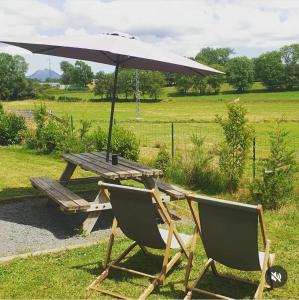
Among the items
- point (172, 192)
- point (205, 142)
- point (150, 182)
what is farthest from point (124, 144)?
point (205, 142)

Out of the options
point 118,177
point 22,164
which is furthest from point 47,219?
point 22,164

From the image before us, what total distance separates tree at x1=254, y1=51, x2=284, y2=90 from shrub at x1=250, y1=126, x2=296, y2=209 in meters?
103

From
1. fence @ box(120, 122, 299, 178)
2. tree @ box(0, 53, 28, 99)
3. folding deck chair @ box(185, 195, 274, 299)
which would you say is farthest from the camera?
tree @ box(0, 53, 28, 99)

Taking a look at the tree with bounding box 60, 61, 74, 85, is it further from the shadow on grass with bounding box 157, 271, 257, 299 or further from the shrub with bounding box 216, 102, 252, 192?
the shadow on grass with bounding box 157, 271, 257, 299

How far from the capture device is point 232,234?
3.99m

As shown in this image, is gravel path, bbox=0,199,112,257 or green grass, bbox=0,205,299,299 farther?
gravel path, bbox=0,199,112,257

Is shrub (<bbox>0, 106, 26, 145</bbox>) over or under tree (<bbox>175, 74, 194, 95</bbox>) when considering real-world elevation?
under

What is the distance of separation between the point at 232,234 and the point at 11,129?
537 inches

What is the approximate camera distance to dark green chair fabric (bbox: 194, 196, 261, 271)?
3.84 metres

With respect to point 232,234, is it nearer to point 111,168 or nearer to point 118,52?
point 118,52

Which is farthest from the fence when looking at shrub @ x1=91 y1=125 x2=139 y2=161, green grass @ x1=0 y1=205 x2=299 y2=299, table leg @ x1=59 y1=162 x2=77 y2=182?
green grass @ x1=0 y1=205 x2=299 y2=299

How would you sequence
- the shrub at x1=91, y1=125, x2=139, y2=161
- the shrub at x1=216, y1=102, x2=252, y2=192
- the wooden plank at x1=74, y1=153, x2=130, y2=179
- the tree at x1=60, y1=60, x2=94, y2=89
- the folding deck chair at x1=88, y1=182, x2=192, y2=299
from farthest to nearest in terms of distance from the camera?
the tree at x1=60, y1=60, x2=94, y2=89 → the shrub at x1=91, y1=125, x2=139, y2=161 → the shrub at x1=216, y1=102, x2=252, y2=192 → the wooden plank at x1=74, y1=153, x2=130, y2=179 → the folding deck chair at x1=88, y1=182, x2=192, y2=299

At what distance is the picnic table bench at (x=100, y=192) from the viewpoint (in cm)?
625

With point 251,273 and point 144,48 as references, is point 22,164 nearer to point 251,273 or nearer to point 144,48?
point 144,48
